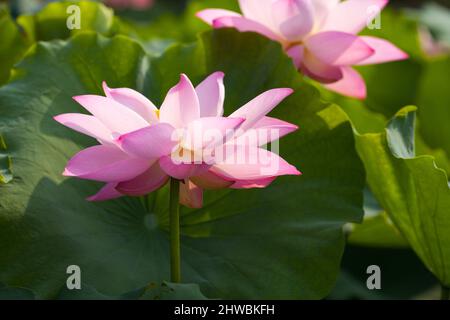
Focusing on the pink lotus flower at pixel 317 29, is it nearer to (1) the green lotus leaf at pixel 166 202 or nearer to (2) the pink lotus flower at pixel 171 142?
(1) the green lotus leaf at pixel 166 202

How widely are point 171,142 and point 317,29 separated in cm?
44

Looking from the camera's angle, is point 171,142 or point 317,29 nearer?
point 171,142

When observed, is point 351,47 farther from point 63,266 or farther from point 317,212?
point 63,266

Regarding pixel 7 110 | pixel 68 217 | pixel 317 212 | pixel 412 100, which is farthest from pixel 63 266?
pixel 412 100

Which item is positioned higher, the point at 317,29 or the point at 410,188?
the point at 317,29

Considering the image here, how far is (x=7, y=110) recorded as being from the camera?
972 mm

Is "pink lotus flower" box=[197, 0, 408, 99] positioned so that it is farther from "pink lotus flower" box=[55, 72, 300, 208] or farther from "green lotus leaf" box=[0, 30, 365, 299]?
"pink lotus flower" box=[55, 72, 300, 208]

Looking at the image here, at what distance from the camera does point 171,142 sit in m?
0.77

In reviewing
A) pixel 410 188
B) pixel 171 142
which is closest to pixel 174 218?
pixel 171 142

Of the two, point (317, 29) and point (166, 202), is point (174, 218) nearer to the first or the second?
point (166, 202)

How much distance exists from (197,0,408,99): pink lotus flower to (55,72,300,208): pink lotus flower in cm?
31
